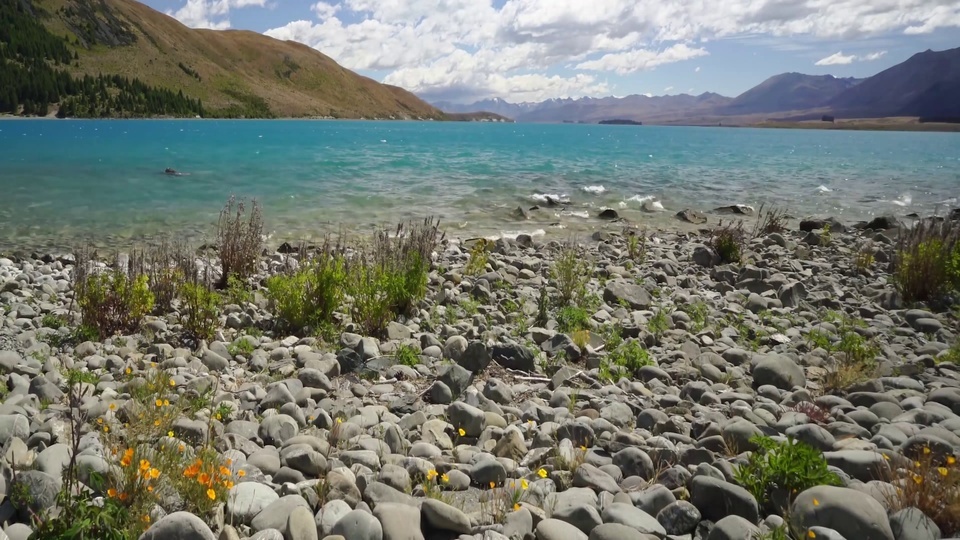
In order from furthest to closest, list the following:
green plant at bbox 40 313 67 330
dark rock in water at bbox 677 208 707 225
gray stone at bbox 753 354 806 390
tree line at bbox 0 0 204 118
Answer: tree line at bbox 0 0 204 118 → dark rock in water at bbox 677 208 707 225 → green plant at bbox 40 313 67 330 → gray stone at bbox 753 354 806 390

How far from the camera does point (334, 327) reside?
8.15 metres

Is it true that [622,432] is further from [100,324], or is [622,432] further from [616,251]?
[616,251]

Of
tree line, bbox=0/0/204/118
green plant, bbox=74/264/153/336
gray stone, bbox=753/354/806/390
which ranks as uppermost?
tree line, bbox=0/0/204/118

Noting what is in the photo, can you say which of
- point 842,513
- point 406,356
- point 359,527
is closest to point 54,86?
point 406,356

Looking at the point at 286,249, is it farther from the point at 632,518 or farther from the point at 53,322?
the point at 632,518

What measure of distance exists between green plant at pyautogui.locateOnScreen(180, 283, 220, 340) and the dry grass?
7.13 m

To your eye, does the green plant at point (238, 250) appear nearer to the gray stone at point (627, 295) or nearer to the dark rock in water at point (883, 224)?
the gray stone at point (627, 295)

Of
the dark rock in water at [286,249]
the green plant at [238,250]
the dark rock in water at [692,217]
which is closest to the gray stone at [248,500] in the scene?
the green plant at [238,250]

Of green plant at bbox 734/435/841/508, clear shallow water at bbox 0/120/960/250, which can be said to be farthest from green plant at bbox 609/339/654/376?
clear shallow water at bbox 0/120/960/250

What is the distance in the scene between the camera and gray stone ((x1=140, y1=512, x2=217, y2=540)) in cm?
334

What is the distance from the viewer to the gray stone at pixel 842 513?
374cm

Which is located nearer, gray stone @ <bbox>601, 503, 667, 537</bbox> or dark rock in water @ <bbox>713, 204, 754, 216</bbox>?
gray stone @ <bbox>601, 503, 667, 537</bbox>

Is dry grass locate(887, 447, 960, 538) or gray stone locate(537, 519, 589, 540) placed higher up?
dry grass locate(887, 447, 960, 538)

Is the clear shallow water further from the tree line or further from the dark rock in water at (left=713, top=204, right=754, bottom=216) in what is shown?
the tree line
